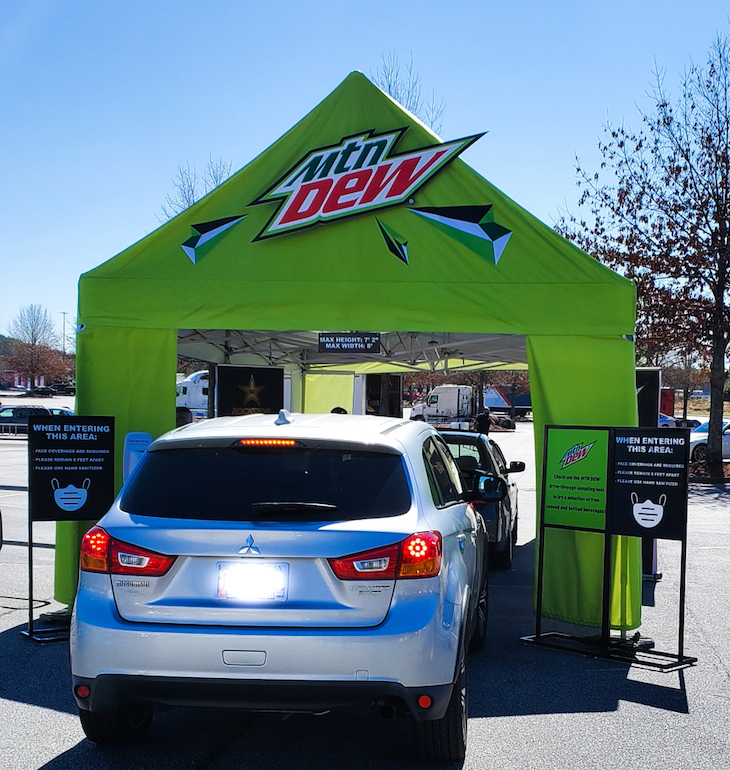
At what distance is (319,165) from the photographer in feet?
26.1

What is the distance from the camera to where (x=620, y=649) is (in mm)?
6777

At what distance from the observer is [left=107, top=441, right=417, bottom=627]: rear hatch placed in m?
3.87

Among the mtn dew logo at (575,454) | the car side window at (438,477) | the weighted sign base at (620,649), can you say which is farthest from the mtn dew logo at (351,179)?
the weighted sign base at (620,649)

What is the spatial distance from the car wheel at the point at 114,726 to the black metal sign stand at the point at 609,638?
345 centimetres

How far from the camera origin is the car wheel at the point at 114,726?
4.39 meters

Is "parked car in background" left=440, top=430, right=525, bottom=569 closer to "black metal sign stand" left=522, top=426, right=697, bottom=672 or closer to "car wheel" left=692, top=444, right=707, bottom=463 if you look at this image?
"black metal sign stand" left=522, top=426, right=697, bottom=672

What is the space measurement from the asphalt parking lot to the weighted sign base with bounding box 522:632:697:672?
7cm

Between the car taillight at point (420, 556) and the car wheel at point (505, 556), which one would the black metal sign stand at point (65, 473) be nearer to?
the car taillight at point (420, 556)

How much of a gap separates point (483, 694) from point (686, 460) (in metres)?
2.30

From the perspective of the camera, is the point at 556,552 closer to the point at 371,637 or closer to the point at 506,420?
the point at 371,637

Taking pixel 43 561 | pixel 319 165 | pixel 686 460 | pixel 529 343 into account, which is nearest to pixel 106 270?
pixel 319 165

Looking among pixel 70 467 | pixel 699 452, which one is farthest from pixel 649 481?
pixel 699 452

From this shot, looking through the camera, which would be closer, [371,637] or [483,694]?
[371,637]

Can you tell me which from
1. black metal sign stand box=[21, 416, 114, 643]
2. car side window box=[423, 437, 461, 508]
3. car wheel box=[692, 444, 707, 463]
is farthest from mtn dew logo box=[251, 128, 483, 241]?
car wheel box=[692, 444, 707, 463]
